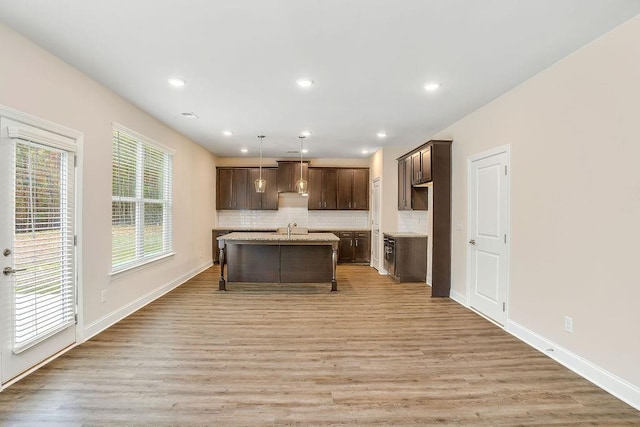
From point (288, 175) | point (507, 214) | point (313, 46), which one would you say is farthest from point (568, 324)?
point (288, 175)

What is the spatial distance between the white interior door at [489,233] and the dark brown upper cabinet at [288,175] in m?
4.35

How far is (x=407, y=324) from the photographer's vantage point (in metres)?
3.77

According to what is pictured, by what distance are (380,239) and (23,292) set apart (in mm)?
5691

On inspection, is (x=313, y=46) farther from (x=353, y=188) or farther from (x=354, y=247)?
(x=354, y=247)

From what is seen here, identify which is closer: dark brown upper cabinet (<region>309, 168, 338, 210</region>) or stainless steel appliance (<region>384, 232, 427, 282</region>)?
stainless steel appliance (<region>384, 232, 427, 282</region>)

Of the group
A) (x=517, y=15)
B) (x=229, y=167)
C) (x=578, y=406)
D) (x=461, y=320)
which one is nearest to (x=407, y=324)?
(x=461, y=320)

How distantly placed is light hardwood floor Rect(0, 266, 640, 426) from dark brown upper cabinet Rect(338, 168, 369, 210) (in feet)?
13.6

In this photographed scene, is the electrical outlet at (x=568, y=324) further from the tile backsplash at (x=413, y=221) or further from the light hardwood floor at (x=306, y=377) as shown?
the tile backsplash at (x=413, y=221)

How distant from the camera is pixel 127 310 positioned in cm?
396

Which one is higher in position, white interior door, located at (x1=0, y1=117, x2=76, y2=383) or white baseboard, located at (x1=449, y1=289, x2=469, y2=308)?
white interior door, located at (x1=0, y1=117, x2=76, y2=383)

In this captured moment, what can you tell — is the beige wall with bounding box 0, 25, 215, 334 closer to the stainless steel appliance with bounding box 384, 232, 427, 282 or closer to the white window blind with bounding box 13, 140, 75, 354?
the white window blind with bounding box 13, 140, 75, 354

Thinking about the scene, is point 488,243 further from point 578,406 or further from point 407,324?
point 578,406

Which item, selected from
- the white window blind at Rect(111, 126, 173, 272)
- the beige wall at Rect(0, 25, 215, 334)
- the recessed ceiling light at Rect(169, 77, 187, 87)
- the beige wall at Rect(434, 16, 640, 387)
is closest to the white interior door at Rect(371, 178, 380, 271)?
the beige wall at Rect(434, 16, 640, 387)

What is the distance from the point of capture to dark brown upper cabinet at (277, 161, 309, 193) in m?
7.84
